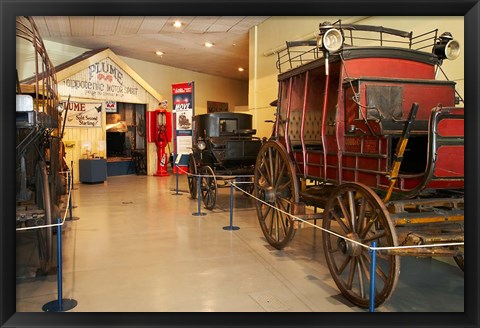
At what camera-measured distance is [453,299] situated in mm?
3512

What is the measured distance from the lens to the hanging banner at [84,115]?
12.2 metres

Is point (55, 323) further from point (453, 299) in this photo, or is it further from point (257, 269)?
point (453, 299)

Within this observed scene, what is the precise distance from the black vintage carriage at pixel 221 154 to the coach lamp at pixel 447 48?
3837 millimetres

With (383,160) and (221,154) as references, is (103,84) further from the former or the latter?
(383,160)

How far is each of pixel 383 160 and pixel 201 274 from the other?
2180mm

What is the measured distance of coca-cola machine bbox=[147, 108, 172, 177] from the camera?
45.9 feet

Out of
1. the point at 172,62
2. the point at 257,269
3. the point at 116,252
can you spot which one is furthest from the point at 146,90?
the point at 257,269

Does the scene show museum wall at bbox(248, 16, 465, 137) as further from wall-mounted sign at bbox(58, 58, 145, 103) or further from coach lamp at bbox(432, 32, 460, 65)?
wall-mounted sign at bbox(58, 58, 145, 103)

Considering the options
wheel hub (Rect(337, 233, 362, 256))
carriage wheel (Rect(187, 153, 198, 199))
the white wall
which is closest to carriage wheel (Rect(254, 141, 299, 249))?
wheel hub (Rect(337, 233, 362, 256))

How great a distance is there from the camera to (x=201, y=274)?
4.09 m

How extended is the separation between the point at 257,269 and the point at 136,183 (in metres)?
8.37

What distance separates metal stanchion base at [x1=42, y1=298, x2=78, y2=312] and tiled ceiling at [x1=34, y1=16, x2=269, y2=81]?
20.7 feet

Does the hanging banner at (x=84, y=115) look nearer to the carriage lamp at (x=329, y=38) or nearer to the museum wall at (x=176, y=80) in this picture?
the museum wall at (x=176, y=80)
